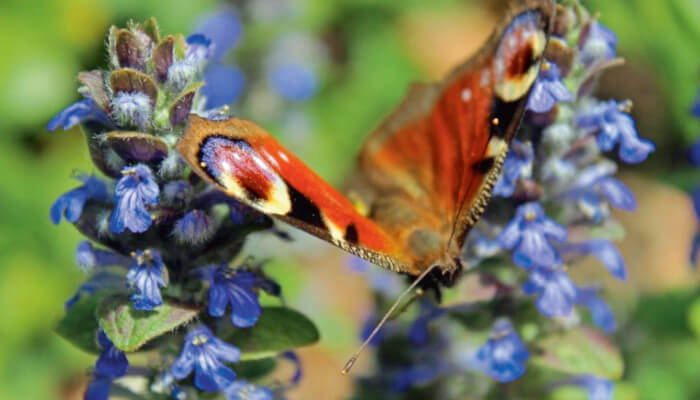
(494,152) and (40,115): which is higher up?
(40,115)

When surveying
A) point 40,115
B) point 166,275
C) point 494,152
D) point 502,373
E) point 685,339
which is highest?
point 40,115

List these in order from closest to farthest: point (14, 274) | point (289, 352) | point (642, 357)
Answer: point (289, 352), point (642, 357), point (14, 274)

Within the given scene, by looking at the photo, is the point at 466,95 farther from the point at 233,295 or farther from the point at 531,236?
the point at 233,295

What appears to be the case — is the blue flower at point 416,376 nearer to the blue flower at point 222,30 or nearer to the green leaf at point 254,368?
the green leaf at point 254,368

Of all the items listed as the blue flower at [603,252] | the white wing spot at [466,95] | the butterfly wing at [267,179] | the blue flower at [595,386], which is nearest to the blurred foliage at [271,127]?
the blue flower at [595,386]

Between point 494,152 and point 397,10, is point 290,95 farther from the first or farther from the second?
point 494,152

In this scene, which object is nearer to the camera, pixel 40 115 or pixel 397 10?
pixel 40 115

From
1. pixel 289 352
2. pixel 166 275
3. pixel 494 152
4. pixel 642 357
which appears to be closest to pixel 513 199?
Result: pixel 494 152

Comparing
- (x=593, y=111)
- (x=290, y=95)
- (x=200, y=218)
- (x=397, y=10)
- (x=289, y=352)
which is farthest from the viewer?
(x=397, y=10)
